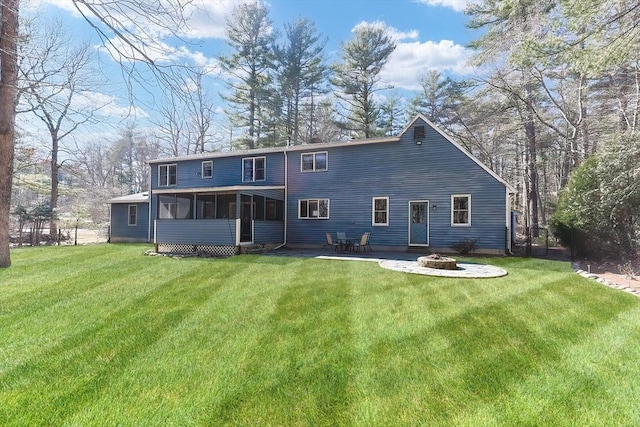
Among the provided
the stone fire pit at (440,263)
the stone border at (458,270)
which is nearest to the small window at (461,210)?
the stone border at (458,270)

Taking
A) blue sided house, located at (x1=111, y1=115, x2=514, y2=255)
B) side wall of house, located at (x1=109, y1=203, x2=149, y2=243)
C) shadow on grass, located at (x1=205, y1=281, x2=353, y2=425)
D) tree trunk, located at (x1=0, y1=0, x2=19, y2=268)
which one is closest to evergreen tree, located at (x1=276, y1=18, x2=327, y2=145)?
blue sided house, located at (x1=111, y1=115, x2=514, y2=255)

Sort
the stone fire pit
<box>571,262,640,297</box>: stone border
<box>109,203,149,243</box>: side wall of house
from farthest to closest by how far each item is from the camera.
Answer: <box>109,203,149,243</box>: side wall of house < the stone fire pit < <box>571,262,640,297</box>: stone border

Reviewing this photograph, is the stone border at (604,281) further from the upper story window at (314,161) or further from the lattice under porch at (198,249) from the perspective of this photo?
the lattice under porch at (198,249)

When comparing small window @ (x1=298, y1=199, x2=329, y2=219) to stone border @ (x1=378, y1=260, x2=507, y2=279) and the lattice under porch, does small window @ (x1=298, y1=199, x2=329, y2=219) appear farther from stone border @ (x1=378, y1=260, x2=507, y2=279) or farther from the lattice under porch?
stone border @ (x1=378, y1=260, x2=507, y2=279)

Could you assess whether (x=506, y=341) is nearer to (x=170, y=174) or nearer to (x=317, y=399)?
(x=317, y=399)

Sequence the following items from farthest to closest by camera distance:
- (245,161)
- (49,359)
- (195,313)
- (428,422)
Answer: (245,161) → (195,313) → (49,359) → (428,422)

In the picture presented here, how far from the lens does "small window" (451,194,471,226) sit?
40.9ft

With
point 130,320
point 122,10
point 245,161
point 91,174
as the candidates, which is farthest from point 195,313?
point 91,174

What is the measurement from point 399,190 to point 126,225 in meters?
16.2

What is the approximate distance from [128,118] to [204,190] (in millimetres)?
7880

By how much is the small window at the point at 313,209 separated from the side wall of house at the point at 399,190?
0.20 m

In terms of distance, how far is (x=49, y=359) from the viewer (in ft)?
10.2

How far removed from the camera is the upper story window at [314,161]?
14781mm

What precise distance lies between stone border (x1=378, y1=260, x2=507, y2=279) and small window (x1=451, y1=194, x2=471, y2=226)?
3.13m
